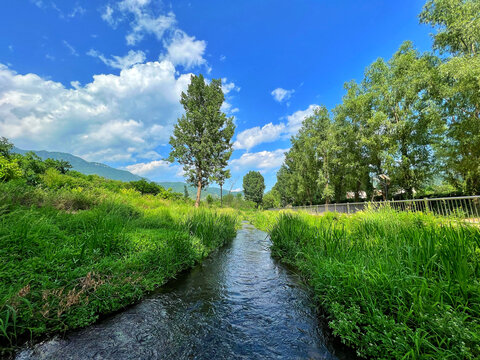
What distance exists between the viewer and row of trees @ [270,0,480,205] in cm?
1391

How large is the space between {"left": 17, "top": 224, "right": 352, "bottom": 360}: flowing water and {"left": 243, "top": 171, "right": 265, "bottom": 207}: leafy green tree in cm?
6225

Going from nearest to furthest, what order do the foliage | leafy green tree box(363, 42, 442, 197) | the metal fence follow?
the metal fence, the foliage, leafy green tree box(363, 42, 442, 197)

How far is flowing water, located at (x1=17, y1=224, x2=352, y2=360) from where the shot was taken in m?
2.42

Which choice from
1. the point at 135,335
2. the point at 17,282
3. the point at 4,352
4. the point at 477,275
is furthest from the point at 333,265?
the point at 17,282

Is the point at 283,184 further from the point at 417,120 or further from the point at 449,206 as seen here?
the point at 449,206

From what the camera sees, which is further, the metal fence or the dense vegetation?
the metal fence

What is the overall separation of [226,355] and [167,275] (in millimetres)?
2751

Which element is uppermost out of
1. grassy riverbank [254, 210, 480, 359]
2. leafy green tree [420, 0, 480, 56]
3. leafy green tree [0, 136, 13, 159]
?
leafy green tree [420, 0, 480, 56]

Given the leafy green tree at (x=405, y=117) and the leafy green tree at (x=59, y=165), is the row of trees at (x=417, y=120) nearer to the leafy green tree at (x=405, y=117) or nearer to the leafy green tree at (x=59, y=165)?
the leafy green tree at (x=405, y=117)

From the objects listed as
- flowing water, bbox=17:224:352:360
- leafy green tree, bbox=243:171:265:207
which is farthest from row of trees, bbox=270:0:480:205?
leafy green tree, bbox=243:171:265:207

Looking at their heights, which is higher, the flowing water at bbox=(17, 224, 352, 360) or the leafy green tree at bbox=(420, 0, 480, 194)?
the leafy green tree at bbox=(420, 0, 480, 194)

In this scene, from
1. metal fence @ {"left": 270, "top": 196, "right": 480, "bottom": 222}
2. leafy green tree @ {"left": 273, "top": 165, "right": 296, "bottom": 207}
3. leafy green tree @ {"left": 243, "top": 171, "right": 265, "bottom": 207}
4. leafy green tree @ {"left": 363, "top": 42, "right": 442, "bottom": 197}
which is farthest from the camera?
leafy green tree @ {"left": 243, "top": 171, "right": 265, "bottom": 207}

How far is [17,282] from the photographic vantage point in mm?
2619

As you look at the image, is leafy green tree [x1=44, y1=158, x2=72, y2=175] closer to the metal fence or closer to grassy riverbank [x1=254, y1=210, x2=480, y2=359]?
grassy riverbank [x1=254, y1=210, x2=480, y2=359]
